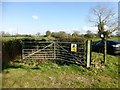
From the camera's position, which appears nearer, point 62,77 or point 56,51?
point 62,77

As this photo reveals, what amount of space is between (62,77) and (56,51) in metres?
3.34

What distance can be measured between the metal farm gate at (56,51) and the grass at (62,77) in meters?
0.82

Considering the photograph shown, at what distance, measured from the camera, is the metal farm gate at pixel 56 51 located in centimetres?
981

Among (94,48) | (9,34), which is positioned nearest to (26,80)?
(9,34)

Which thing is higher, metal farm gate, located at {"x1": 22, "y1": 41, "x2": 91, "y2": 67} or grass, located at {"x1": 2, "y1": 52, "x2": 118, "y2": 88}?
metal farm gate, located at {"x1": 22, "y1": 41, "x2": 91, "y2": 67}

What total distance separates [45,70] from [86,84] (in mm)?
2232

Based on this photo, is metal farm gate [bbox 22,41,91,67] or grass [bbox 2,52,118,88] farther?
metal farm gate [bbox 22,41,91,67]

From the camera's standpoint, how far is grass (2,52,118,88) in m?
6.84

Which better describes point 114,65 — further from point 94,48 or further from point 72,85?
point 94,48

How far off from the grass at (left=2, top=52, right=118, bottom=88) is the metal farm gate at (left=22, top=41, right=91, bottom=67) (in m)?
0.82

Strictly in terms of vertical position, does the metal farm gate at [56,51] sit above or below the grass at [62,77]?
above

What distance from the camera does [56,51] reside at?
10852mm

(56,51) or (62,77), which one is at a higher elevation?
(56,51)

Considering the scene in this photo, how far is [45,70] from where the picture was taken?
27.9ft
